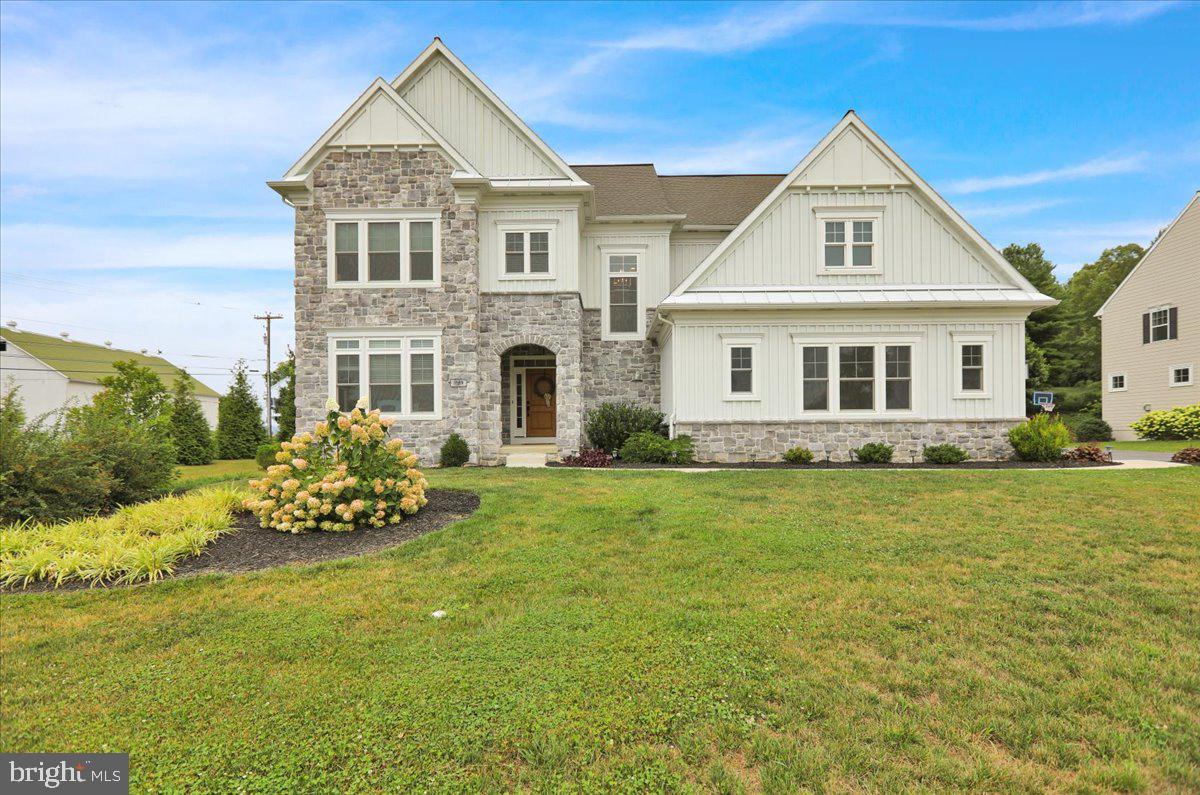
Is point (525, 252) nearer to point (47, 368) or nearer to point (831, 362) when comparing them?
point (831, 362)

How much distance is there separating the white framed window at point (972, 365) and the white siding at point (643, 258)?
7935 millimetres

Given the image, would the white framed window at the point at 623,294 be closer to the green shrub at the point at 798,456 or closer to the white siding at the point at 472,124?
the white siding at the point at 472,124

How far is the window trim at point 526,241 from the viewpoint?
15086 mm

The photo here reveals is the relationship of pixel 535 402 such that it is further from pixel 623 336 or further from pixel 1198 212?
pixel 1198 212

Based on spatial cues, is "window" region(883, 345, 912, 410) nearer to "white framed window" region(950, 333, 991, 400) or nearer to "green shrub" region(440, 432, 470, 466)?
"white framed window" region(950, 333, 991, 400)

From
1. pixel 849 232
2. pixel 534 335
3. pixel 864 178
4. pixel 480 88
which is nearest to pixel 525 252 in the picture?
pixel 534 335

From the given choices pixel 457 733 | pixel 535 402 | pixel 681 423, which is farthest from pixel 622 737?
pixel 535 402

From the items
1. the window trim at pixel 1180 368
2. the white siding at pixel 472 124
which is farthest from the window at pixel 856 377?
the window trim at pixel 1180 368

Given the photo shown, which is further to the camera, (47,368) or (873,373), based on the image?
(47,368)

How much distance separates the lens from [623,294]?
17.0 metres

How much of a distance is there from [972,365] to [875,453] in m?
3.52

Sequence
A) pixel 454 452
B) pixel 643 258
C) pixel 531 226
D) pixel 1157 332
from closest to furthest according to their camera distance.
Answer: pixel 454 452 < pixel 531 226 < pixel 643 258 < pixel 1157 332

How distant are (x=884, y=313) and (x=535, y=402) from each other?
10.6 m

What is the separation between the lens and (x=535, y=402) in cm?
1864
